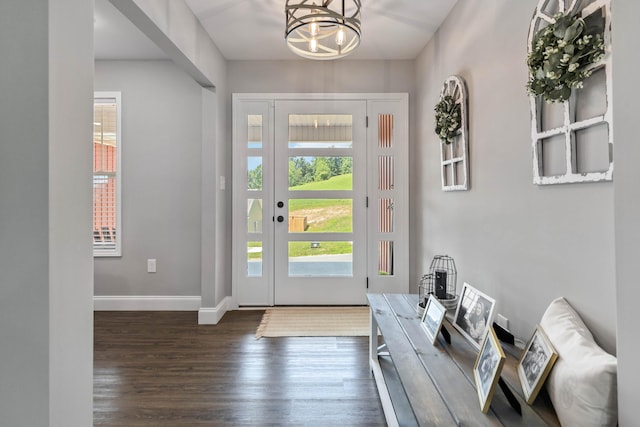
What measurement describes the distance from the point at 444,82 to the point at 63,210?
8.42ft

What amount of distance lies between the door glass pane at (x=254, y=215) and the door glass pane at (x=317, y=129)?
2.31ft

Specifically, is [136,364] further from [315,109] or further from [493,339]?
[315,109]

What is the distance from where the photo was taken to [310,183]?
340 centimetres

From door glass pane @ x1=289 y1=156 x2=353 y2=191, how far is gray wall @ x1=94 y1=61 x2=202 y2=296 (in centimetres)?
101

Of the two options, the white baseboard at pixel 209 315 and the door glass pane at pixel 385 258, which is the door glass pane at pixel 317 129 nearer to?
the door glass pane at pixel 385 258

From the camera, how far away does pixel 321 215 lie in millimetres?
3418

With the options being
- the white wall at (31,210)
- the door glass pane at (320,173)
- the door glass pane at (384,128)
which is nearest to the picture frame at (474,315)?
the white wall at (31,210)

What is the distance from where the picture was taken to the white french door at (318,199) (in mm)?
3383

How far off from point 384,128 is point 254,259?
1.95 m

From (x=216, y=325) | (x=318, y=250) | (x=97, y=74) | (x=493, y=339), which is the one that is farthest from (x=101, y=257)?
(x=493, y=339)

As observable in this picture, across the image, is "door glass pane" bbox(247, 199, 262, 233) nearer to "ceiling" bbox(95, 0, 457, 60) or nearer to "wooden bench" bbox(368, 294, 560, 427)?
"ceiling" bbox(95, 0, 457, 60)

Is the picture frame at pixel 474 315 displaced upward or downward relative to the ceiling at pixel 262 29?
downward

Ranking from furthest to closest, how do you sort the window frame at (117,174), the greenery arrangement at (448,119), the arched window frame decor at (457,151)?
the window frame at (117,174) < the greenery arrangement at (448,119) < the arched window frame decor at (457,151)

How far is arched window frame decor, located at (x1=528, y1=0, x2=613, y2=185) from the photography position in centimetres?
110
